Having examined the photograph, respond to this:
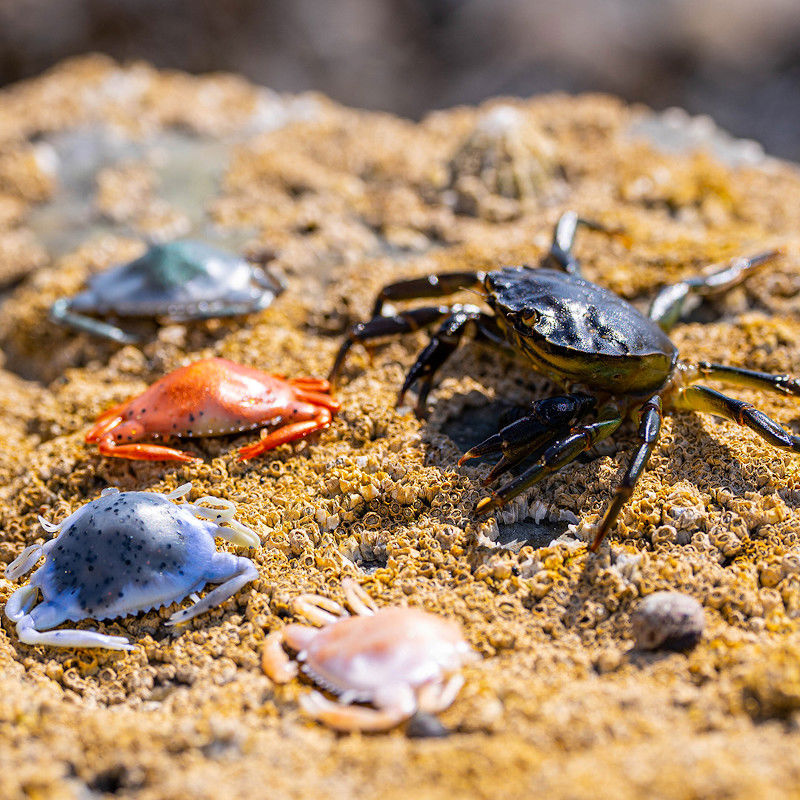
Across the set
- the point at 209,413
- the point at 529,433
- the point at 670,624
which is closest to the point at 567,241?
the point at 529,433

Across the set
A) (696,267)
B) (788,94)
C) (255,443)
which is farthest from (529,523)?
(788,94)

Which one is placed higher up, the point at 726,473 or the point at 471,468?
the point at 726,473

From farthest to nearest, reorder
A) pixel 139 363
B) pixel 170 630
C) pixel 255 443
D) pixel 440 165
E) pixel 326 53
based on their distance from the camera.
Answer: pixel 326 53
pixel 440 165
pixel 139 363
pixel 255 443
pixel 170 630

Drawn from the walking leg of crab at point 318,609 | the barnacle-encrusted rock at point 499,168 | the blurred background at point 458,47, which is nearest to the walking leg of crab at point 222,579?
the walking leg of crab at point 318,609

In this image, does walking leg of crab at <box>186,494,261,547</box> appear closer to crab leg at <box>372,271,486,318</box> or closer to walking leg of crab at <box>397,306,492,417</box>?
walking leg of crab at <box>397,306,492,417</box>

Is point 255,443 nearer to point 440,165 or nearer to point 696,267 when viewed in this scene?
point 696,267

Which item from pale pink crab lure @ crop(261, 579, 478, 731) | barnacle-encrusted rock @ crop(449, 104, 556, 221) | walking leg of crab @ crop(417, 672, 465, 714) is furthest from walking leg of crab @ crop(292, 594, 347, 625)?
barnacle-encrusted rock @ crop(449, 104, 556, 221)
